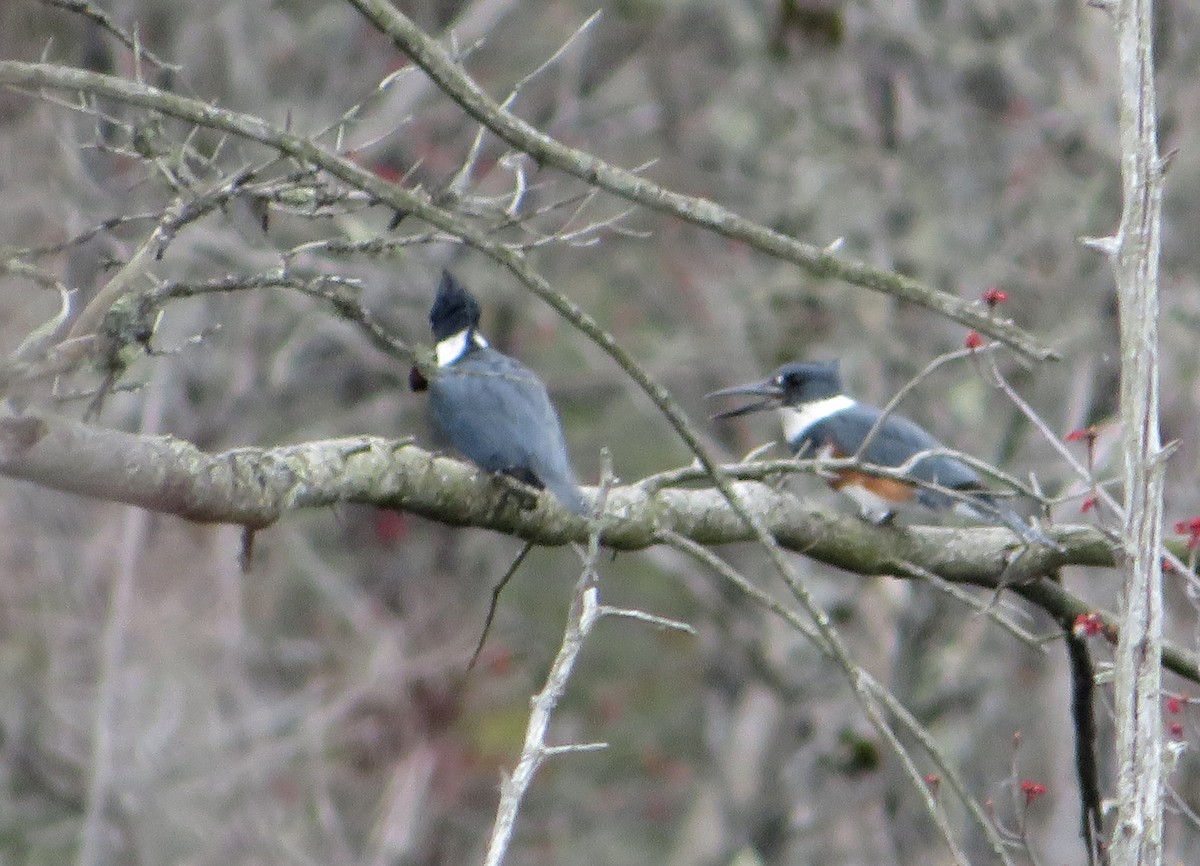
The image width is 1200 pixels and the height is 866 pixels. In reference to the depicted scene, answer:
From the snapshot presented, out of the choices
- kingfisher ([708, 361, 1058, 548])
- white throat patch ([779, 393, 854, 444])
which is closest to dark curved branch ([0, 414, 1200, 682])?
kingfisher ([708, 361, 1058, 548])

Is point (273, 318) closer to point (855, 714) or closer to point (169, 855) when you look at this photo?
point (169, 855)

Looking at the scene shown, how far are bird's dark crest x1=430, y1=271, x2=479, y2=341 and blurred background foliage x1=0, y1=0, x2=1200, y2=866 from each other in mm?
1467

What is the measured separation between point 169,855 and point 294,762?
72 centimetres

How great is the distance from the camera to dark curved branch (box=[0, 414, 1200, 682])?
2707mm

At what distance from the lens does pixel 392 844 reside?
8406 millimetres

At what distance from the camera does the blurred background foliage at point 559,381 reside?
A: 7590 mm

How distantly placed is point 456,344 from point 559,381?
13.8 feet

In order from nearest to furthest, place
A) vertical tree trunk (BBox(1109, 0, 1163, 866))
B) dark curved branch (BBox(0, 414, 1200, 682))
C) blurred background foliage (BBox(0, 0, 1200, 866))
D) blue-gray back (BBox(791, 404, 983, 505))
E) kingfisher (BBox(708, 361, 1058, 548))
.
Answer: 1. vertical tree trunk (BBox(1109, 0, 1163, 866))
2. dark curved branch (BBox(0, 414, 1200, 682))
3. kingfisher (BBox(708, 361, 1058, 548))
4. blue-gray back (BBox(791, 404, 983, 505))
5. blurred background foliage (BBox(0, 0, 1200, 866))

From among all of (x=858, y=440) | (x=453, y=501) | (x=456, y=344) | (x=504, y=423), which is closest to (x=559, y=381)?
(x=858, y=440)

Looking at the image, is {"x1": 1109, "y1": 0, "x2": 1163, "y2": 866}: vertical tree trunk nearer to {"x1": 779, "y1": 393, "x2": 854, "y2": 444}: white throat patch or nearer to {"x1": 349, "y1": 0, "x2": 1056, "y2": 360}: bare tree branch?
{"x1": 349, "y1": 0, "x2": 1056, "y2": 360}: bare tree branch

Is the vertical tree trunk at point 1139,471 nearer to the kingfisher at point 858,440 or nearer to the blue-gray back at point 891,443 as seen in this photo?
the kingfisher at point 858,440

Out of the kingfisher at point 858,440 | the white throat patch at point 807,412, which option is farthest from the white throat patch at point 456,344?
the white throat patch at point 807,412

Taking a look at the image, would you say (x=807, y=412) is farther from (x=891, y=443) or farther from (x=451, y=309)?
(x=451, y=309)

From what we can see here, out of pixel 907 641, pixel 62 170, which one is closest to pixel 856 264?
pixel 907 641
